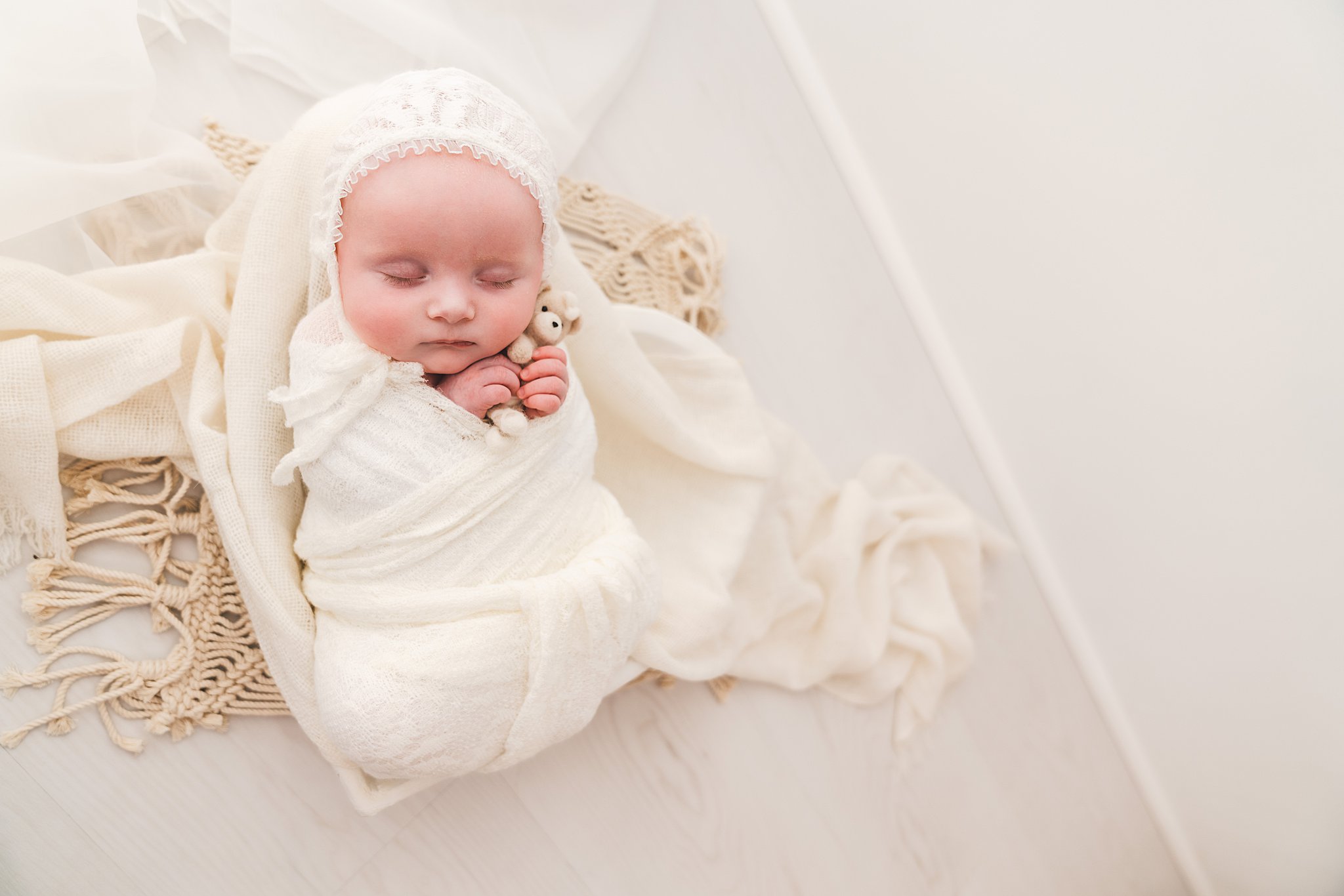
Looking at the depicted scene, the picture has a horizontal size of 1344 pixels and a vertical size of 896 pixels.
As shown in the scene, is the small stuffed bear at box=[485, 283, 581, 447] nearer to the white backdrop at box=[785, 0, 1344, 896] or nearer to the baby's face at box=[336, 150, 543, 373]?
the baby's face at box=[336, 150, 543, 373]

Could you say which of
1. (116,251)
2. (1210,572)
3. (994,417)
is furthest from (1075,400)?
(116,251)

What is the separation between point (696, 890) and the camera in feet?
3.69

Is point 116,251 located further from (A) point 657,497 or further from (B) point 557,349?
(A) point 657,497

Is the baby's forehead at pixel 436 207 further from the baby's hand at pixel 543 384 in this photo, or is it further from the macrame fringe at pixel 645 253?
the macrame fringe at pixel 645 253

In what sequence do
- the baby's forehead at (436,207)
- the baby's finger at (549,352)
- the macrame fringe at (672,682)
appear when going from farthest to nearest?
the macrame fringe at (672,682), the baby's finger at (549,352), the baby's forehead at (436,207)

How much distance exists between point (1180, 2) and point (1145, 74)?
90mm

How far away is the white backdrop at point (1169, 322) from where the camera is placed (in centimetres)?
115

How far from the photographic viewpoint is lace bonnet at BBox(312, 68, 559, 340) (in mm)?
737

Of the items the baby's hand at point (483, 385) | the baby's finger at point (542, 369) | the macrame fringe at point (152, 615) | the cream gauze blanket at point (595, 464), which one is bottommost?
the macrame fringe at point (152, 615)

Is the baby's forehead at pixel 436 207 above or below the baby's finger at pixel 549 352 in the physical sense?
above

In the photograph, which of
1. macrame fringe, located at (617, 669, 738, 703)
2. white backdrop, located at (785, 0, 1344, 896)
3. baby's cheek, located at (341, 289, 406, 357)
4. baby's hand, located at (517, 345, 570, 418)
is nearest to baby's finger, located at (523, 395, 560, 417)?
baby's hand, located at (517, 345, 570, 418)

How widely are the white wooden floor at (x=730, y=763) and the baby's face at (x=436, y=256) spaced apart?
0.43 meters

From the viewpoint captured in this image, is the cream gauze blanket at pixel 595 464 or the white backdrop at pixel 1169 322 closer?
the cream gauze blanket at pixel 595 464

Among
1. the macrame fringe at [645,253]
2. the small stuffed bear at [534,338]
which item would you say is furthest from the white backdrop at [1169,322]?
the small stuffed bear at [534,338]
